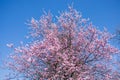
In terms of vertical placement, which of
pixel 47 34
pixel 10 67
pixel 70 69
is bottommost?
pixel 70 69

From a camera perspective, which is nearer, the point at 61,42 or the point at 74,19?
the point at 61,42

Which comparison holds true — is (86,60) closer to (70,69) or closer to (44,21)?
(70,69)

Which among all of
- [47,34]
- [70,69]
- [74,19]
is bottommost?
[70,69]

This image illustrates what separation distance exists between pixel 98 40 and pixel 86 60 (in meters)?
1.95

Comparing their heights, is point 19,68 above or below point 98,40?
below

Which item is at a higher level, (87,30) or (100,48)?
(87,30)

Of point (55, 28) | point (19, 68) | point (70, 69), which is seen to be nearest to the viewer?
point (70, 69)

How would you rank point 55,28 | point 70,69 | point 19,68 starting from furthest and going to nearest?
point 55,28, point 19,68, point 70,69

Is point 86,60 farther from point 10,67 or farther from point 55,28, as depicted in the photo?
point 10,67

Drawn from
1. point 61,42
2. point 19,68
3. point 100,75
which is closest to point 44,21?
point 61,42

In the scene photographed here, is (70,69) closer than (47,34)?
Yes

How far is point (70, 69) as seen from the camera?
62.9 ft

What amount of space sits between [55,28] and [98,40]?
3513mm

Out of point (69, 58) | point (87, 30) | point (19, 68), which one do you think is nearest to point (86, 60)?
point (69, 58)
